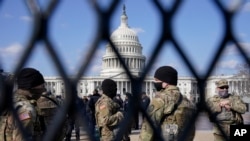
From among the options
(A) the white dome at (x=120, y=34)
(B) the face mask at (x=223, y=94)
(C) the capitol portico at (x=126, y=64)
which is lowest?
(B) the face mask at (x=223, y=94)

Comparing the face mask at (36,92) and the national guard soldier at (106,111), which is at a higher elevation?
the face mask at (36,92)

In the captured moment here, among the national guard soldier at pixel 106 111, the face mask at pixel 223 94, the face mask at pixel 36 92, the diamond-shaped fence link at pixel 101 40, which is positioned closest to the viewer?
the diamond-shaped fence link at pixel 101 40

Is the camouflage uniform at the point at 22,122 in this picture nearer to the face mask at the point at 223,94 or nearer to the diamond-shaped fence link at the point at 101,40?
the diamond-shaped fence link at the point at 101,40

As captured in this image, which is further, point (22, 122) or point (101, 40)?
point (22, 122)

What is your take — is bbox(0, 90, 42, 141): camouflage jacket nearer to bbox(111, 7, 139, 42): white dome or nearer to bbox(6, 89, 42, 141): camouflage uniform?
bbox(6, 89, 42, 141): camouflage uniform

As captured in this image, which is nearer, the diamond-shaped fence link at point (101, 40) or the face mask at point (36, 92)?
the diamond-shaped fence link at point (101, 40)

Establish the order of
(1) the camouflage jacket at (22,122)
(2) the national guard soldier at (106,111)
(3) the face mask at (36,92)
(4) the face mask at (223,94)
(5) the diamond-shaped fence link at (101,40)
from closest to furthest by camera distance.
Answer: (5) the diamond-shaped fence link at (101,40) → (1) the camouflage jacket at (22,122) → (3) the face mask at (36,92) → (2) the national guard soldier at (106,111) → (4) the face mask at (223,94)

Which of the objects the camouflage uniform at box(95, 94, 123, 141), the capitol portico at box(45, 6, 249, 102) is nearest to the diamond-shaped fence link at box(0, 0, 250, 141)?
the capitol portico at box(45, 6, 249, 102)

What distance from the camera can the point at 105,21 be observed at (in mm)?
1165

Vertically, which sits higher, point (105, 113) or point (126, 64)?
point (126, 64)

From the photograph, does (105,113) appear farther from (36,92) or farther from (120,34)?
(120,34)

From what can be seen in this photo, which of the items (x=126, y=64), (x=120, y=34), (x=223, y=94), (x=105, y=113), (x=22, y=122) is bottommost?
(x=105, y=113)

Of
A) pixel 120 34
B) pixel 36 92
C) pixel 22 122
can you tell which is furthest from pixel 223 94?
pixel 22 122

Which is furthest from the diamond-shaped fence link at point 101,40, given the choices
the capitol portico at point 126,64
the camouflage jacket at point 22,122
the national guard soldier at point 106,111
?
the national guard soldier at point 106,111
